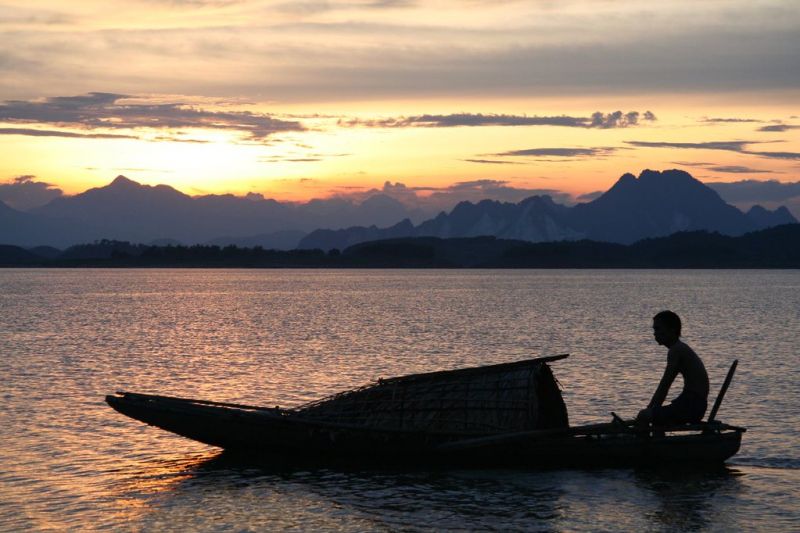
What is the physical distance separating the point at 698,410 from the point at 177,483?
1409 centimetres

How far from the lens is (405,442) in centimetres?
2789

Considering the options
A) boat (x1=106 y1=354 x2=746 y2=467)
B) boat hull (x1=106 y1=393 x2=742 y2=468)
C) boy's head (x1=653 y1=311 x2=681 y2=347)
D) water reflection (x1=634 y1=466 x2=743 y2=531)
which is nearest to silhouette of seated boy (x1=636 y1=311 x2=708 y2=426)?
boy's head (x1=653 y1=311 x2=681 y2=347)

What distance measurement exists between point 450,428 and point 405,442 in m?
1.38

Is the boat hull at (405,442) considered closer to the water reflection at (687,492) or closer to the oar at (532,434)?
the oar at (532,434)

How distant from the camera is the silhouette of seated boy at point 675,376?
82.9 ft

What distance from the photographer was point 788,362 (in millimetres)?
60469

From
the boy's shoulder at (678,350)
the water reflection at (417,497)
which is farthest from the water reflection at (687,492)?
the boy's shoulder at (678,350)

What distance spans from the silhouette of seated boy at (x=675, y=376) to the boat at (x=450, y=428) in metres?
0.46

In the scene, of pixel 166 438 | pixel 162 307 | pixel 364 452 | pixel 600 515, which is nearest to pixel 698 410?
pixel 600 515

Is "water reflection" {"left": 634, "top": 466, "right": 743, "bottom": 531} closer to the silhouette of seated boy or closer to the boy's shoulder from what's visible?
the silhouette of seated boy

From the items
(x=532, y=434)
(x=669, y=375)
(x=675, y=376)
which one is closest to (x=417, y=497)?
(x=532, y=434)

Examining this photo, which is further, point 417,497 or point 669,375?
point 669,375

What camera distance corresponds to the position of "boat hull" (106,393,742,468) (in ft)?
88.9

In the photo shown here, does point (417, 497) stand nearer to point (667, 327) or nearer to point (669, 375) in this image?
point (669, 375)
